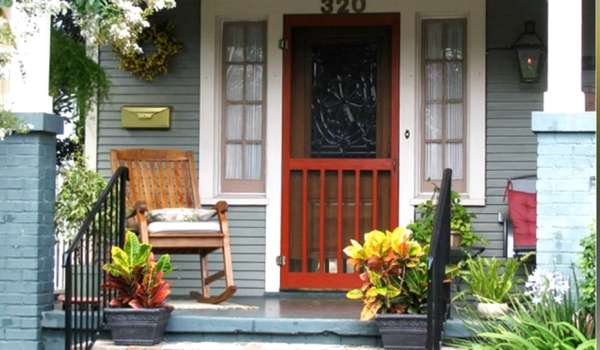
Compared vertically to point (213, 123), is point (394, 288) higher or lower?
lower

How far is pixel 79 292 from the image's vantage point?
5922mm

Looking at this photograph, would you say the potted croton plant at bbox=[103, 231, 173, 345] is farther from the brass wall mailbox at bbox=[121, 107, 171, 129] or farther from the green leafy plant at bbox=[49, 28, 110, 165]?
the brass wall mailbox at bbox=[121, 107, 171, 129]

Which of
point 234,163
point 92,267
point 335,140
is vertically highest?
point 335,140

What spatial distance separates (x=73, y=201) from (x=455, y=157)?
2528 millimetres

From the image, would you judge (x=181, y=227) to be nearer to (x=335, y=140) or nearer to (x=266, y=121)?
(x=266, y=121)

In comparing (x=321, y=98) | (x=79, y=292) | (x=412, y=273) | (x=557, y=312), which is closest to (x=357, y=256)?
(x=412, y=273)

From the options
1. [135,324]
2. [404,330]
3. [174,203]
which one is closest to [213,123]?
[174,203]

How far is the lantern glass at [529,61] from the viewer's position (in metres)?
7.04

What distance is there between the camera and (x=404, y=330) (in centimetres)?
533

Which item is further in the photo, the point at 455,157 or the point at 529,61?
the point at 455,157

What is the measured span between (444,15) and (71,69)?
2.47m

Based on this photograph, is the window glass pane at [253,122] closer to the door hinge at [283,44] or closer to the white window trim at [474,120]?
the door hinge at [283,44]

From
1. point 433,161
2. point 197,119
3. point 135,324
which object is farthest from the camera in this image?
point 197,119

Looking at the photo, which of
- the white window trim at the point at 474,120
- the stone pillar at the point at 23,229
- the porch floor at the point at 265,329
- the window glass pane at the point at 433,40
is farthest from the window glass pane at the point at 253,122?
the stone pillar at the point at 23,229
